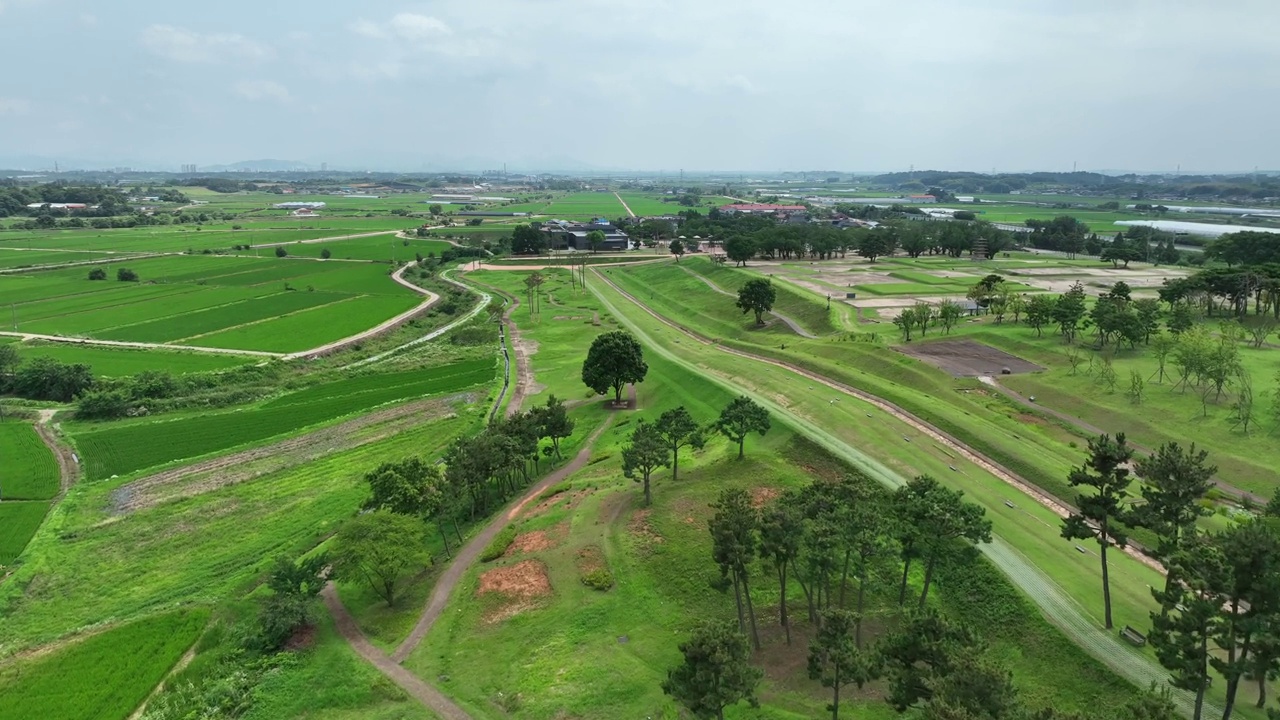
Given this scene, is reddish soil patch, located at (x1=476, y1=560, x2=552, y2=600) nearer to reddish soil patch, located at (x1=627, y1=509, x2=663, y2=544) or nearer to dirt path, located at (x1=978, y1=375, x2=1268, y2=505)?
reddish soil patch, located at (x1=627, y1=509, x2=663, y2=544)

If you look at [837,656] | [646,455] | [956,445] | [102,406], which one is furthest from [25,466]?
[956,445]

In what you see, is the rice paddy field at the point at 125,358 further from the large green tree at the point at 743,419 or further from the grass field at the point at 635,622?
the large green tree at the point at 743,419

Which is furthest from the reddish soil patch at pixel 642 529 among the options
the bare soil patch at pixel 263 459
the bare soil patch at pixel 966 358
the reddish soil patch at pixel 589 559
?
the bare soil patch at pixel 966 358

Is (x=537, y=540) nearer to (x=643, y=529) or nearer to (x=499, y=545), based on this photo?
(x=499, y=545)

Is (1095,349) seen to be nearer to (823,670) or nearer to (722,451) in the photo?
(722,451)

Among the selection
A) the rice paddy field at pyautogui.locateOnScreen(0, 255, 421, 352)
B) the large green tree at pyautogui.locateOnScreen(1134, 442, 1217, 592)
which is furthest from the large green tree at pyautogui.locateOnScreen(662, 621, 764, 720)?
the rice paddy field at pyautogui.locateOnScreen(0, 255, 421, 352)
